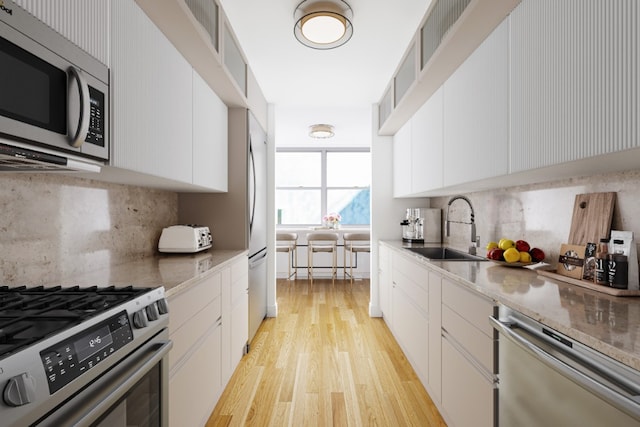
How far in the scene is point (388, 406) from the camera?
2027 millimetres

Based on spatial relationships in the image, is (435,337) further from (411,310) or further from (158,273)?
(158,273)

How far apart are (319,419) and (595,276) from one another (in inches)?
63.0

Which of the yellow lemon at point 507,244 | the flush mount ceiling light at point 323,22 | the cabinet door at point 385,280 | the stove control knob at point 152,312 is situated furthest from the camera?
the cabinet door at point 385,280

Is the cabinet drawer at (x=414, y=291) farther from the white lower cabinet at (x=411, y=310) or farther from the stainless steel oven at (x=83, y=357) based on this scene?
the stainless steel oven at (x=83, y=357)

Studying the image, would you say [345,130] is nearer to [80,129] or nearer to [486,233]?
[486,233]

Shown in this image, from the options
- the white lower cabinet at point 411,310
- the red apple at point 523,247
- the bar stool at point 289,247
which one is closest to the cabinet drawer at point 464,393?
the white lower cabinet at point 411,310

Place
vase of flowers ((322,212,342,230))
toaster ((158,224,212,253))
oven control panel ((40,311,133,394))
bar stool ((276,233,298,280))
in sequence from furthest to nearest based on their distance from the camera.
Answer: vase of flowers ((322,212,342,230)) < bar stool ((276,233,298,280)) < toaster ((158,224,212,253)) < oven control panel ((40,311,133,394))

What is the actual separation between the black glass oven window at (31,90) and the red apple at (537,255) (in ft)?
7.10

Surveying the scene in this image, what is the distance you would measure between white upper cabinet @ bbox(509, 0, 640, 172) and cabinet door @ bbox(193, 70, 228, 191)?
6.01 ft

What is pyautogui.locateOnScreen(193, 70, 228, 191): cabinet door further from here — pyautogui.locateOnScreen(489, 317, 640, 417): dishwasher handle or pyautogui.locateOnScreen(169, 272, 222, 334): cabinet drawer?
pyautogui.locateOnScreen(489, 317, 640, 417): dishwasher handle

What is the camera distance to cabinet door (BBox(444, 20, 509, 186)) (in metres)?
1.54

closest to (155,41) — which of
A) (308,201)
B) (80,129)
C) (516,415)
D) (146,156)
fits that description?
(146,156)

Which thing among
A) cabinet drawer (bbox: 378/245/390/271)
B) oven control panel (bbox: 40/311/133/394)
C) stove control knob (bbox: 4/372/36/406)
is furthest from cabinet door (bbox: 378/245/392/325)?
stove control knob (bbox: 4/372/36/406)

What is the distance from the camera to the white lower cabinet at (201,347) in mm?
1404
